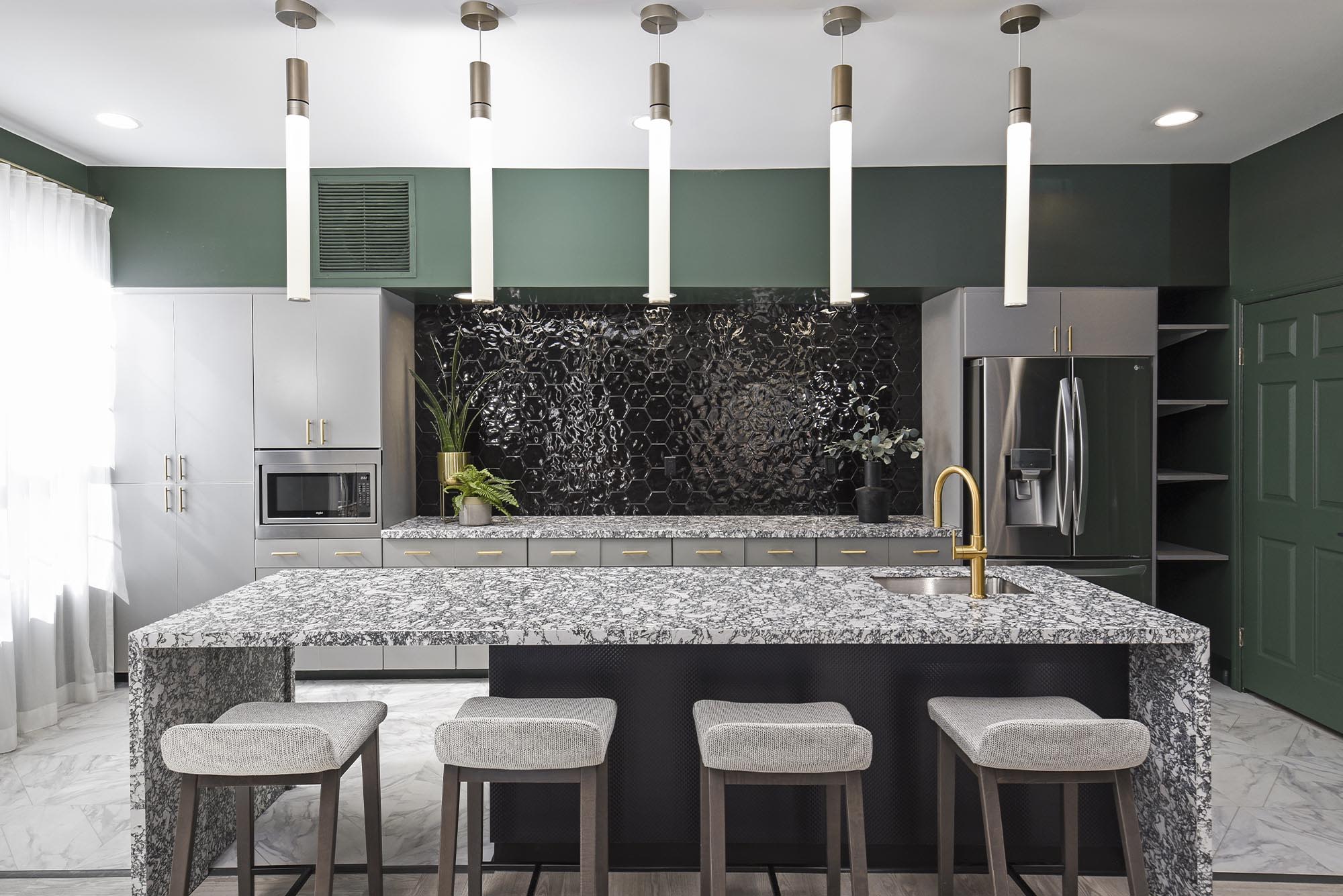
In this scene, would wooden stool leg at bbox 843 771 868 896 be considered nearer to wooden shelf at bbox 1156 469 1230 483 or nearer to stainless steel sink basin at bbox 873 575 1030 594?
stainless steel sink basin at bbox 873 575 1030 594

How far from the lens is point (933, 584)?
2.43 m

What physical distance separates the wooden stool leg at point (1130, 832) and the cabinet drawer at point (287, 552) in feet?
11.5

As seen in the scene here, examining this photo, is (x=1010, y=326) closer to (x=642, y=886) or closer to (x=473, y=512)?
(x=473, y=512)

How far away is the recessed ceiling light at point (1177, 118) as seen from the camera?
3209 mm

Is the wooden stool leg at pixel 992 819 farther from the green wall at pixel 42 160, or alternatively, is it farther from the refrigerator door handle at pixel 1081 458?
the green wall at pixel 42 160

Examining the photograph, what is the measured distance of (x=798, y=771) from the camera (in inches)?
66.0

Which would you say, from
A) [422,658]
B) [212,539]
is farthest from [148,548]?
[422,658]

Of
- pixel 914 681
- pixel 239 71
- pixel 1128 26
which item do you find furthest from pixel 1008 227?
pixel 239 71

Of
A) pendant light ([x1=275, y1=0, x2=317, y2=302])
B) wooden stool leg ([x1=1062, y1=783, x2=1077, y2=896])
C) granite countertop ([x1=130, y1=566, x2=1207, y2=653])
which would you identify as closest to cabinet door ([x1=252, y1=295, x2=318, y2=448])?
granite countertop ([x1=130, y1=566, x2=1207, y2=653])

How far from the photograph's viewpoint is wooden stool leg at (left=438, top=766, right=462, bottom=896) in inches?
67.7

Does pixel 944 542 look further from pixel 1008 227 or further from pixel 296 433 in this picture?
pixel 296 433

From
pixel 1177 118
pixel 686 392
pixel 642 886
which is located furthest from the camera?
pixel 686 392

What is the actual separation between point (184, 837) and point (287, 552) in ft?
7.54

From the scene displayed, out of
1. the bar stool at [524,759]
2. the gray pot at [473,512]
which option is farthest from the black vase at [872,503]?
the bar stool at [524,759]
